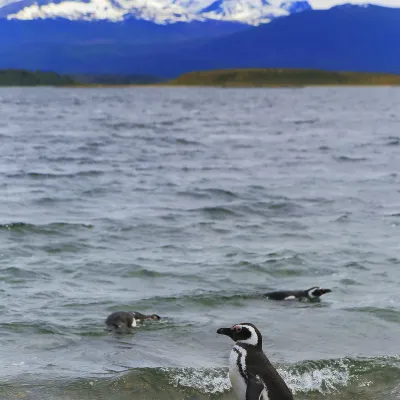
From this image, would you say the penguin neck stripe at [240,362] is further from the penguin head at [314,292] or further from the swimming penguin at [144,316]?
the penguin head at [314,292]

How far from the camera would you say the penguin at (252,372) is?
6.35 metres

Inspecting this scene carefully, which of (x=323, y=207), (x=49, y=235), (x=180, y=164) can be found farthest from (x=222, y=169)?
(x=49, y=235)

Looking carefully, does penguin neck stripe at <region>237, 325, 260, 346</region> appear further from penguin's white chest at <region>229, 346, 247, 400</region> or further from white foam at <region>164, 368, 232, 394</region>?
white foam at <region>164, 368, 232, 394</region>

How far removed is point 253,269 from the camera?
12484mm

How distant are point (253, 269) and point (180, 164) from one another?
1508 cm

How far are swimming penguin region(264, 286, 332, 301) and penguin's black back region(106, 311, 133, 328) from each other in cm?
226

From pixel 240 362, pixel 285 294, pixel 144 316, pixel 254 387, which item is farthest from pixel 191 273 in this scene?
pixel 254 387

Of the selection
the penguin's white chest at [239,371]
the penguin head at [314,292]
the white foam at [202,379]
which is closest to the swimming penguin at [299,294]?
the penguin head at [314,292]

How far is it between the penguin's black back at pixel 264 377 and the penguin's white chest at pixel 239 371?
4 centimetres

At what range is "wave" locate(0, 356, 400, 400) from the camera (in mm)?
7488

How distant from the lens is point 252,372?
6.49m

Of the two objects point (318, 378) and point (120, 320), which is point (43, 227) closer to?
point (120, 320)

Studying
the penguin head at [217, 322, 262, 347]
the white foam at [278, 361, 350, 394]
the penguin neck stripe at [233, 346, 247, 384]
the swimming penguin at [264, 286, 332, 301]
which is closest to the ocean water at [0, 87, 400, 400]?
the white foam at [278, 361, 350, 394]

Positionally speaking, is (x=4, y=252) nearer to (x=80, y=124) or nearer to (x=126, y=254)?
(x=126, y=254)
